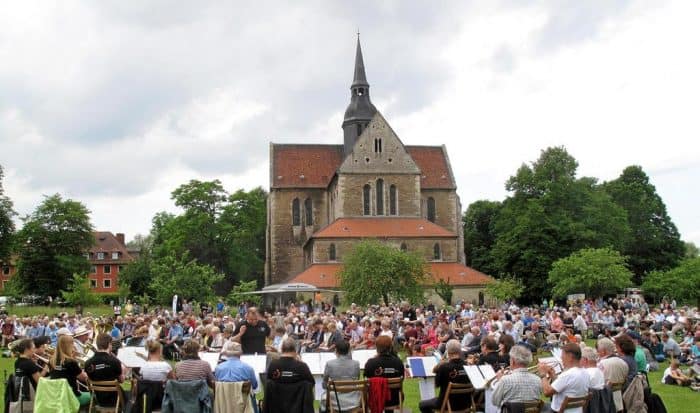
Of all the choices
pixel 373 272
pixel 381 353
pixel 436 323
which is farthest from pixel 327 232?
pixel 381 353

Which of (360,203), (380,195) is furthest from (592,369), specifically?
(380,195)

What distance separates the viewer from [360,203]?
2333 inches

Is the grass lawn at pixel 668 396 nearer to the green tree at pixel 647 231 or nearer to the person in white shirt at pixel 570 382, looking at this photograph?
the person in white shirt at pixel 570 382

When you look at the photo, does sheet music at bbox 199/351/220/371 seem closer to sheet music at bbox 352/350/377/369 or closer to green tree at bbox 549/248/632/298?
sheet music at bbox 352/350/377/369

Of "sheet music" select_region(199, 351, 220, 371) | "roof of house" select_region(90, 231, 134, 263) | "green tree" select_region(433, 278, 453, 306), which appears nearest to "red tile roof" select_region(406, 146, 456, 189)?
"green tree" select_region(433, 278, 453, 306)

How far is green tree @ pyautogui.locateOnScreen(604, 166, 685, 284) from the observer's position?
64.6 metres

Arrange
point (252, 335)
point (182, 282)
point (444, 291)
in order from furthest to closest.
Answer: point (444, 291) → point (182, 282) → point (252, 335)

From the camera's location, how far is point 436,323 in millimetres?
24891

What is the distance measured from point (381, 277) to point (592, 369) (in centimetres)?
3430

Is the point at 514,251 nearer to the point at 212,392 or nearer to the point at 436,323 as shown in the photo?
the point at 436,323

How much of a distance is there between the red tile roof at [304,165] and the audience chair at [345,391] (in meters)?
55.3

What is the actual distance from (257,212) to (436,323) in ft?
155

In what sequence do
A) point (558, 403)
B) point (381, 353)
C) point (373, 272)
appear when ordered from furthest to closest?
point (373, 272) < point (381, 353) < point (558, 403)

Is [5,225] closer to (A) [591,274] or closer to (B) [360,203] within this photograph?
(B) [360,203]
